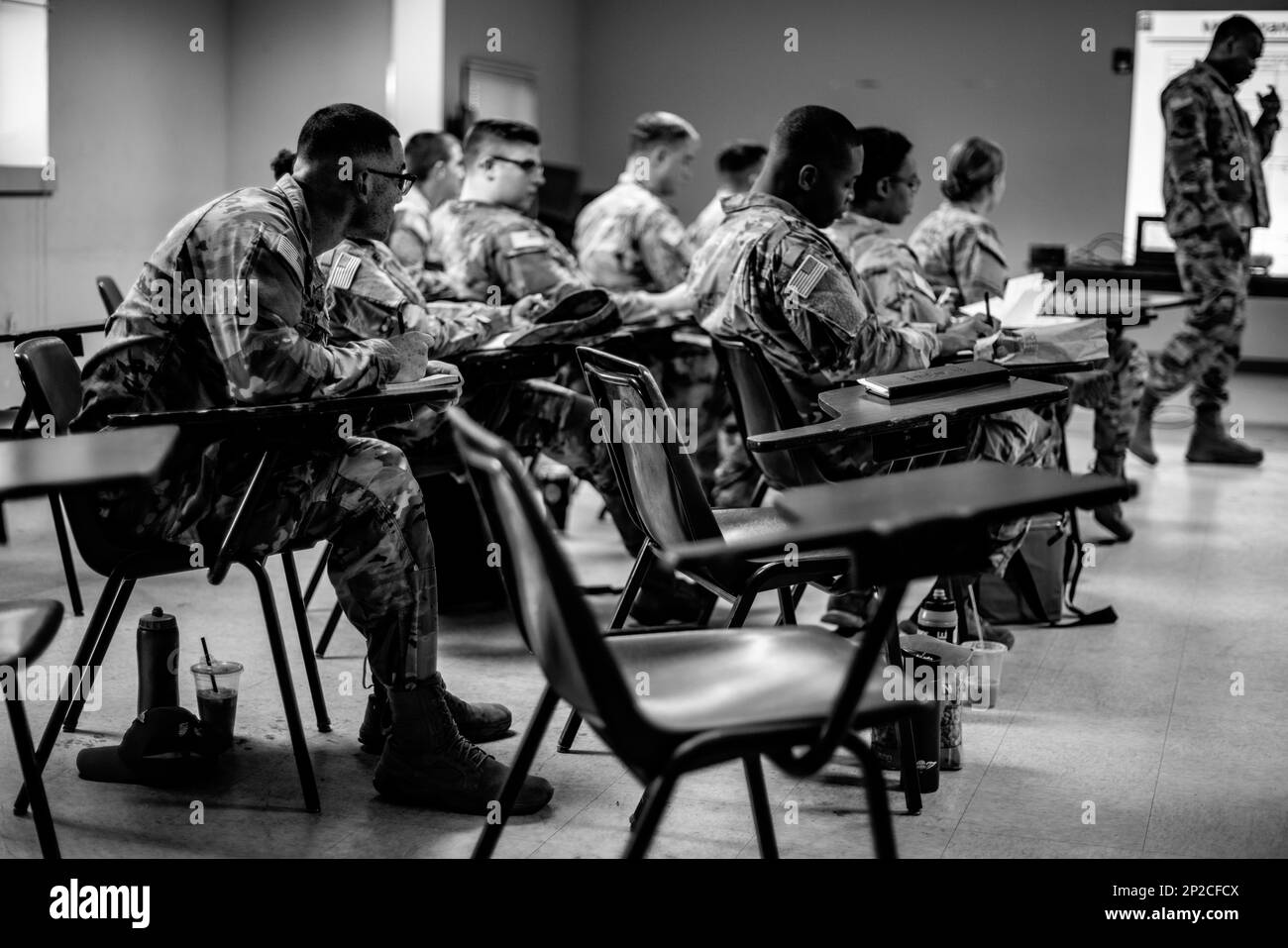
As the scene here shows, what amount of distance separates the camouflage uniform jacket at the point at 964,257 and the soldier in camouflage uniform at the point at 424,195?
72.7 inches

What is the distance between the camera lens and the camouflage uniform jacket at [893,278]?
11.9 feet

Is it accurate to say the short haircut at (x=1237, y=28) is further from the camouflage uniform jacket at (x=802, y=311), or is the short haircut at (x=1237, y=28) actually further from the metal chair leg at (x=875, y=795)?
the metal chair leg at (x=875, y=795)

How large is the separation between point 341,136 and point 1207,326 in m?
4.65

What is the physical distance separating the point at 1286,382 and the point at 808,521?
8471 mm

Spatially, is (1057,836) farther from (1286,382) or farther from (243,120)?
(1286,382)

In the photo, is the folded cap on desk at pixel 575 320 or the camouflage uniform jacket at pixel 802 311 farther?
the folded cap on desk at pixel 575 320

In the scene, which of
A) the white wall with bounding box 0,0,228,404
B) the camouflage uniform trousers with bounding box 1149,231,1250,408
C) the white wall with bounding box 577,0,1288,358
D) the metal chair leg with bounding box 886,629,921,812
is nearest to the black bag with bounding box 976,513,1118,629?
the metal chair leg with bounding box 886,629,921,812

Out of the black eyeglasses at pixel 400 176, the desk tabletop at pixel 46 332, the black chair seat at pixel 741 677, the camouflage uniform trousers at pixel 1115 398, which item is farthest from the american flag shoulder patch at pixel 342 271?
the camouflage uniform trousers at pixel 1115 398

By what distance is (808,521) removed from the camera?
1.57 meters

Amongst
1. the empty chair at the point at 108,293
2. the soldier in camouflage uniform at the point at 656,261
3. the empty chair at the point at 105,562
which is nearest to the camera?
the empty chair at the point at 105,562

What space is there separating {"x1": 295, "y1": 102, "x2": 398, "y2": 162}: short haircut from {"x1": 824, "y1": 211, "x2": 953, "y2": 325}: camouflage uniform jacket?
4.55ft

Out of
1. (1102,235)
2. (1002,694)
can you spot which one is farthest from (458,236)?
(1102,235)

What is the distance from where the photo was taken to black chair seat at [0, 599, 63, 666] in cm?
188

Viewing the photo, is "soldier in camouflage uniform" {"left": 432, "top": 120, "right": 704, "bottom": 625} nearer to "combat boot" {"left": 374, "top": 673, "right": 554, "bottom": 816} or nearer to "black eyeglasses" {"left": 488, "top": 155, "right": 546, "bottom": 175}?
"black eyeglasses" {"left": 488, "top": 155, "right": 546, "bottom": 175}
